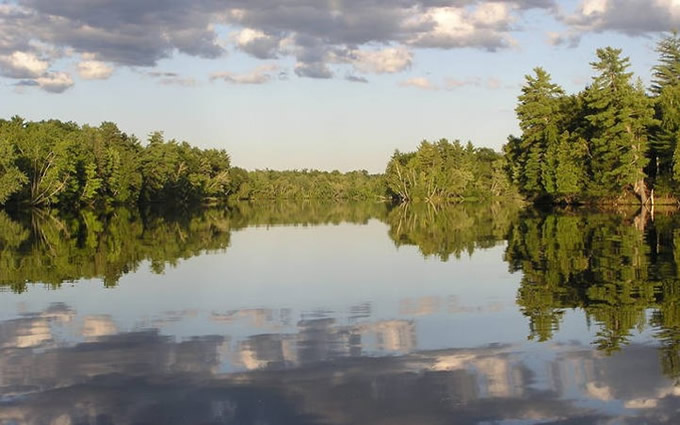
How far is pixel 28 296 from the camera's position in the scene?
1786cm

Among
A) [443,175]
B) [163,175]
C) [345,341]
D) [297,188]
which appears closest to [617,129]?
[345,341]

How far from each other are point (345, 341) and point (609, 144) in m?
60.4

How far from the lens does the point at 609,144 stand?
218 ft

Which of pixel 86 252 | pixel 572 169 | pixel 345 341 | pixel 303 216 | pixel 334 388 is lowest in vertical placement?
pixel 334 388

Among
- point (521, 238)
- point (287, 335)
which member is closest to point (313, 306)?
point (287, 335)

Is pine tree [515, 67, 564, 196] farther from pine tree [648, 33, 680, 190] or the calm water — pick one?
the calm water

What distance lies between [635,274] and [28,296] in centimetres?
1606

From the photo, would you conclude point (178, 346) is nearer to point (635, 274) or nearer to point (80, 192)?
point (635, 274)

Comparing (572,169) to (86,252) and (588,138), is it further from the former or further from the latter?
(86,252)

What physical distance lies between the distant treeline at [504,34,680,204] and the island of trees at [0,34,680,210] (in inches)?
4.4

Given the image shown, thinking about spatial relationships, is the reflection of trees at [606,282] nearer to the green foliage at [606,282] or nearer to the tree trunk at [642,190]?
the green foliage at [606,282]

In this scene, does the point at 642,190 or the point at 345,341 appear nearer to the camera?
the point at 345,341

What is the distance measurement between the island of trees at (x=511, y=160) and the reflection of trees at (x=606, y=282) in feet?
114

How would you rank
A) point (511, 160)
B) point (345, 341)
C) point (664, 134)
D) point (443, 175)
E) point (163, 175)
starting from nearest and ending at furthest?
1. point (345, 341)
2. point (664, 134)
3. point (511, 160)
4. point (163, 175)
5. point (443, 175)
